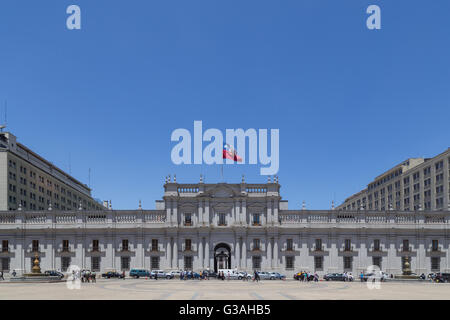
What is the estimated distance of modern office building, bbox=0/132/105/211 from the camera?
9181 cm

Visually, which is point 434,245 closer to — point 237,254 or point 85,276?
point 237,254

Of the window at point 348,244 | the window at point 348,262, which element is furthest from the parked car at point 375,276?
the window at point 348,244

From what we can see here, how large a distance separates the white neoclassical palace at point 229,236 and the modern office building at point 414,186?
34.1ft

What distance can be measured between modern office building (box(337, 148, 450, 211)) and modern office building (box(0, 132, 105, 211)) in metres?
60.9

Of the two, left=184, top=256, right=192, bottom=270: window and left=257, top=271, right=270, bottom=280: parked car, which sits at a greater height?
left=184, top=256, right=192, bottom=270: window

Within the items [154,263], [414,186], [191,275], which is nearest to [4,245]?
[154,263]

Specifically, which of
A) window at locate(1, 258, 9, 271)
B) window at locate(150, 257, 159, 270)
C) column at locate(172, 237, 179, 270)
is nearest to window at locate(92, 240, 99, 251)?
window at locate(150, 257, 159, 270)

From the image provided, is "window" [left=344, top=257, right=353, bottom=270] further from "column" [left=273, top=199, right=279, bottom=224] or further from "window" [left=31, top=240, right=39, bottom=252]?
"window" [left=31, top=240, right=39, bottom=252]

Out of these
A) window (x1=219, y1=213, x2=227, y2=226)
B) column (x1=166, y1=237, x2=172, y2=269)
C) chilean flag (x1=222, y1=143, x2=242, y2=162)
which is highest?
chilean flag (x1=222, y1=143, x2=242, y2=162)

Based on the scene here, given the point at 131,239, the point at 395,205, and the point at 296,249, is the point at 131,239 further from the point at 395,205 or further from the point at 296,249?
the point at 395,205

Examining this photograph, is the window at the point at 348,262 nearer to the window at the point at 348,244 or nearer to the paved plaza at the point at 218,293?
the window at the point at 348,244

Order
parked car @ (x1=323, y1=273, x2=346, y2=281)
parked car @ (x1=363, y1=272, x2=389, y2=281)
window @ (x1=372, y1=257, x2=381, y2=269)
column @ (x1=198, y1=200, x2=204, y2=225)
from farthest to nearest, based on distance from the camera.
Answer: column @ (x1=198, y1=200, x2=204, y2=225), window @ (x1=372, y1=257, x2=381, y2=269), parked car @ (x1=323, y1=273, x2=346, y2=281), parked car @ (x1=363, y1=272, x2=389, y2=281)

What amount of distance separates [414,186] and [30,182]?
8463cm
